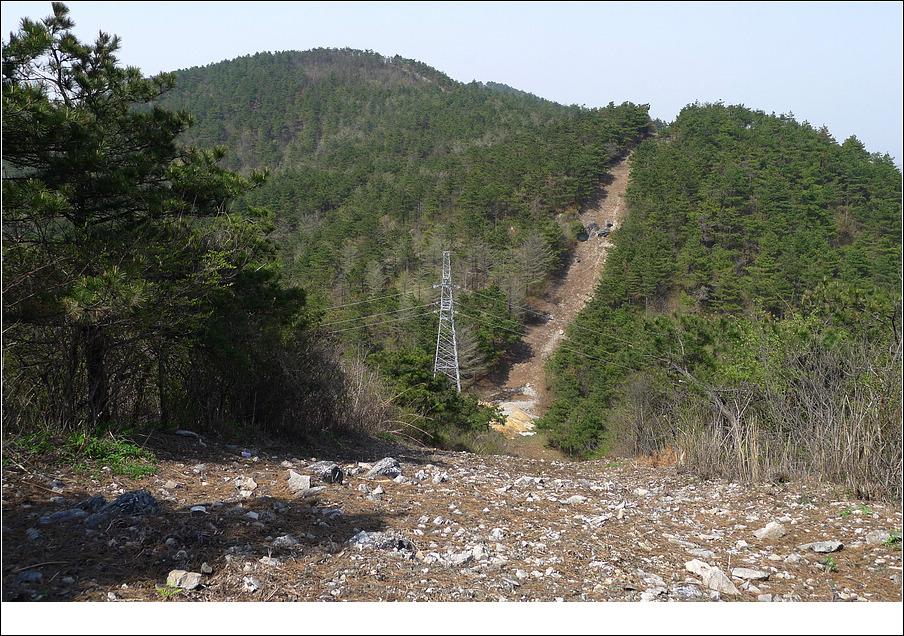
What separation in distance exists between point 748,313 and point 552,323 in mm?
16517

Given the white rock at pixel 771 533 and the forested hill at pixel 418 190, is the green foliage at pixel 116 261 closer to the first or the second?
the white rock at pixel 771 533

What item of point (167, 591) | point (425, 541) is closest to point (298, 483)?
point (425, 541)

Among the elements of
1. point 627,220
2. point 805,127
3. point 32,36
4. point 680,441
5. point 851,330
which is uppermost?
point 805,127

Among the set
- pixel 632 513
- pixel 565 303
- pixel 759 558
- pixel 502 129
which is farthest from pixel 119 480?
pixel 502 129

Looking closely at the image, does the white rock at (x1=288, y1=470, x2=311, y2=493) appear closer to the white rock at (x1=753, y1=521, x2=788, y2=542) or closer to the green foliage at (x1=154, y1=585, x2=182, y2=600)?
the green foliage at (x1=154, y1=585, x2=182, y2=600)

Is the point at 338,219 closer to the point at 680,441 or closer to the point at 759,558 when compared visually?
the point at 680,441

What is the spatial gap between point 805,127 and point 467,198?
2997cm

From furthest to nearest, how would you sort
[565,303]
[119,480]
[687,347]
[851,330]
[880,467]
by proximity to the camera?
[565,303] < [687,347] < [851,330] < [880,467] < [119,480]

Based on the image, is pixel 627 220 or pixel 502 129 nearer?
pixel 627 220

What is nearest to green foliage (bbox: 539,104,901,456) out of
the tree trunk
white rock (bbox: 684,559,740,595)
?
white rock (bbox: 684,559,740,595)

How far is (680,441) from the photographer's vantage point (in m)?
8.40

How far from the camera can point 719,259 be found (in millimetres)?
38406

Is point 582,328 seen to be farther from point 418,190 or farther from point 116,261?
point 116,261

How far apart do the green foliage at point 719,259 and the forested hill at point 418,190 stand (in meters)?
5.99
